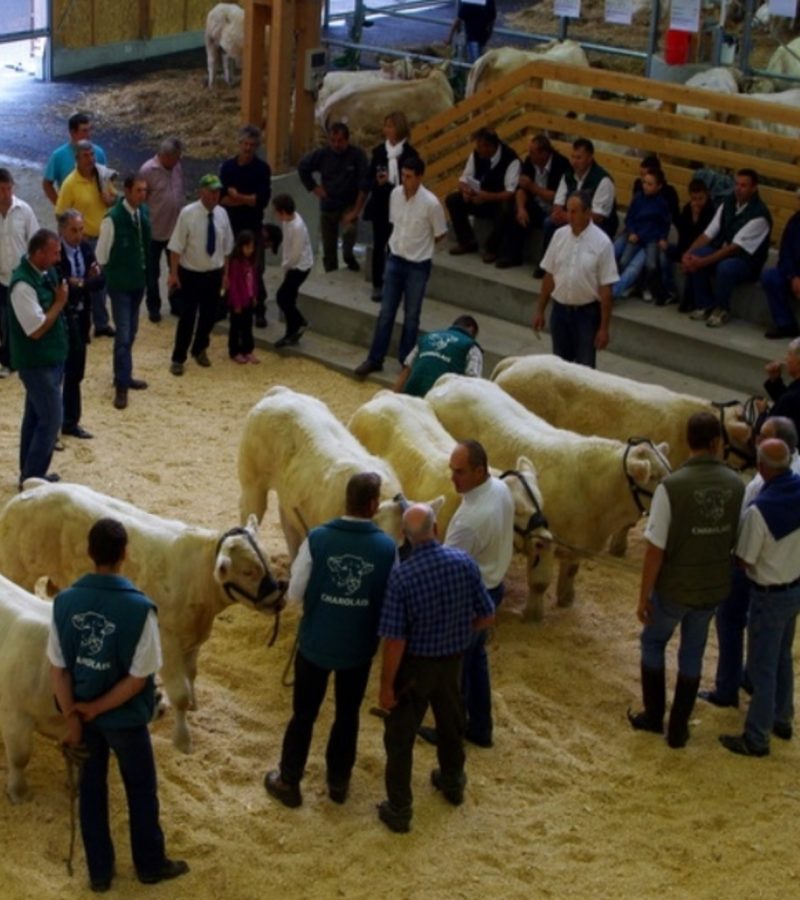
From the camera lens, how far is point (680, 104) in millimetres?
14508

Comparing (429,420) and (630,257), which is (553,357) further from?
(630,257)

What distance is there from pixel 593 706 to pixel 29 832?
11.0 ft

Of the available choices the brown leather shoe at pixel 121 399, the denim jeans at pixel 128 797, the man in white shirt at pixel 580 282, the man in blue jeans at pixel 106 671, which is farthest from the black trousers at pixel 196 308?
the denim jeans at pixel 128 797

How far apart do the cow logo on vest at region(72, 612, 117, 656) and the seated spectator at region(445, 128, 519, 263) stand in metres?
8.84

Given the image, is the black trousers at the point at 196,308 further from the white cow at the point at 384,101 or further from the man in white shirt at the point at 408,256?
the white cow at the point at 384,101

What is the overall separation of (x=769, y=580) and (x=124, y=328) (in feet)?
21.5

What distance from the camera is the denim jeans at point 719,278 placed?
1373 cm

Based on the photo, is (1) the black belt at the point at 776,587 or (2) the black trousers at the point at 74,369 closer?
(1) the black belt at the point at 776,587

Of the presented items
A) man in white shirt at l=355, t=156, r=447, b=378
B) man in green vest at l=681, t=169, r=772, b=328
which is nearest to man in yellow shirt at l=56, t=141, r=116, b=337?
man in white shirt at l=355, t=156, r=447, b=378

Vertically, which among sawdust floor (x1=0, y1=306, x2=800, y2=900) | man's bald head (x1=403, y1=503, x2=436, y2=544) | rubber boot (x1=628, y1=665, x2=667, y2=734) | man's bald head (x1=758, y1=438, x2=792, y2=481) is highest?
man's bald head (x1=758, y1=438, x2=792, y2=481)

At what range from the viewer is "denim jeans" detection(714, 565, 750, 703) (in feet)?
29.6

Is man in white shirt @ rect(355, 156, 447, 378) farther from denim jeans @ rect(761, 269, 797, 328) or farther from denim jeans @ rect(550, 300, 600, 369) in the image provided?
denim jeans @ rect(761, 269, 797, 328)

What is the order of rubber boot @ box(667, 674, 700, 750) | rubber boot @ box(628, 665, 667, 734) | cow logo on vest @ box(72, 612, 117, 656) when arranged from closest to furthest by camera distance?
cow logo on vest @ box(72, 612, 117, 656), rubber boot @ box(667, 674, 700, 750), rubber boot @ box(628, 665, 667, 734)

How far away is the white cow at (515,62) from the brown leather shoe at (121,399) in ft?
20.0
